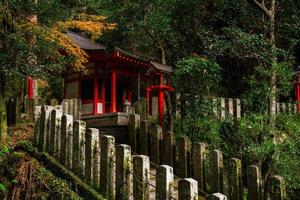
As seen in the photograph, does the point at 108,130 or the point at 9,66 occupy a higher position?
the point at 9,66

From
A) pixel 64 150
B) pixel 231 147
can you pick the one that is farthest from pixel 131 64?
pixel 64 150

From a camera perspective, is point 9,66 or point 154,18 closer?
point 9,66

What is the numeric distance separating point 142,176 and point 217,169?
1.82m

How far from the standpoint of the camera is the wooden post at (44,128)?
5285mm

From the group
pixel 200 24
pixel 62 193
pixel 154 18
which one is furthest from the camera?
pixel 200 24

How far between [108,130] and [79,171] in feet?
14.6

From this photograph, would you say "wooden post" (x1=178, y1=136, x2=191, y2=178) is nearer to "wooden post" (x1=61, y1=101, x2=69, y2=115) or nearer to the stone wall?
the stone wall

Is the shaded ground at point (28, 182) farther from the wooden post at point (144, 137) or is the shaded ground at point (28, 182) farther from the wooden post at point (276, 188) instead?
the wooden post at point (276, 188)

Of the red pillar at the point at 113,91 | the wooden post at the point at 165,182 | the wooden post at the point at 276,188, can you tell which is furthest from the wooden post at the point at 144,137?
the red pillar at the point at 113,91

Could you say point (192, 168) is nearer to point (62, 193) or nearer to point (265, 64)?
point (62, 193)

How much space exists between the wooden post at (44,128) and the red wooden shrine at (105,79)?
29.3 feet

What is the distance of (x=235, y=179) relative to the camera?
5.07 meters

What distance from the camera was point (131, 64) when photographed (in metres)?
16.3

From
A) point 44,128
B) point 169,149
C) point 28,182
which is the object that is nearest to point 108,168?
point 28,182
